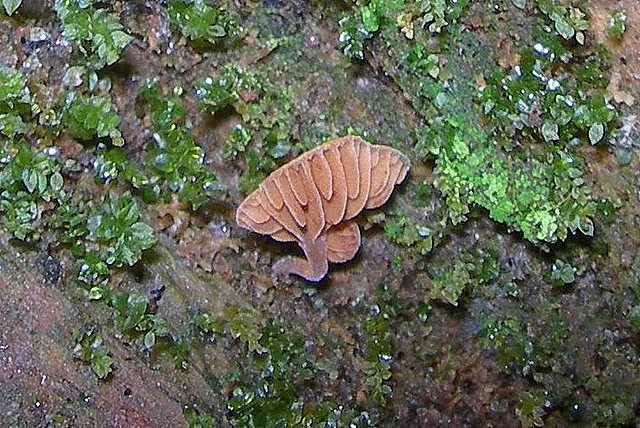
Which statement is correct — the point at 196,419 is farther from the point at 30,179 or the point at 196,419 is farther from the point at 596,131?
the point at 596,131

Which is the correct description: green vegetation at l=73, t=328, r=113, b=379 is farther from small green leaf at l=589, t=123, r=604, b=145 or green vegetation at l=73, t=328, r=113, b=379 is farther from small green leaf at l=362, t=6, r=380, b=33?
small green leaf at l=589, t=123, r=604, b=145

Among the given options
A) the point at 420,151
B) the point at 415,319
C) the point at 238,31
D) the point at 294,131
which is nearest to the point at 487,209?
the point at 420,151

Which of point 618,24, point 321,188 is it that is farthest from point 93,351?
point 618,24

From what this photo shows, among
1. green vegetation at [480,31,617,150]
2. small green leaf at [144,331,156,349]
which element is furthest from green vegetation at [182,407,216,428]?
green vegetation at [480,31,617,150]

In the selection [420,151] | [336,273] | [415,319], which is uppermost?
[420,151]

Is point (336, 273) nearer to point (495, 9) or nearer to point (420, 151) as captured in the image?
point (420, 151)

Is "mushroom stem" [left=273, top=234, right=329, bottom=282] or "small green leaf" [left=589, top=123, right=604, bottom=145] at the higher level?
"small green leaf" [left=589, top=123, right=604, bottom=145]

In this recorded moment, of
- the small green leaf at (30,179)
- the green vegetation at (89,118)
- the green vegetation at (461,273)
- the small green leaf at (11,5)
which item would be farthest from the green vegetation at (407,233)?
the small green leaf at (11,5)
